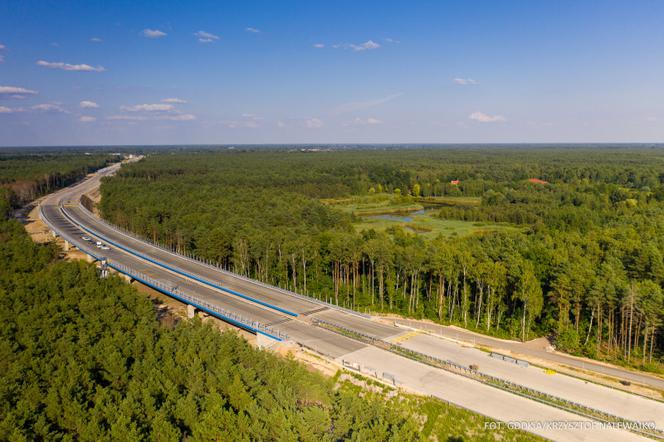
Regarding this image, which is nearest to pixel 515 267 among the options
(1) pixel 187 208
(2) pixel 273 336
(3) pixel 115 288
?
(2) pixel 273 336

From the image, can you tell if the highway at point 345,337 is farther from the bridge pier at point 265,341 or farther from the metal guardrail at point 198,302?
the bridge pier at point 265,341

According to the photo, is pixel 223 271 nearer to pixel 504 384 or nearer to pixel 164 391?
pixel 164 391

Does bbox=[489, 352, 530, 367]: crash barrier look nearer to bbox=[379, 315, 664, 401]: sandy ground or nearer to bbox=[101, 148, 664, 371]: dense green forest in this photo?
bbox=[379, 315, 664, 401]: sandy ground

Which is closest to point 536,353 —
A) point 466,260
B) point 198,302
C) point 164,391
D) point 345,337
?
point 466,260

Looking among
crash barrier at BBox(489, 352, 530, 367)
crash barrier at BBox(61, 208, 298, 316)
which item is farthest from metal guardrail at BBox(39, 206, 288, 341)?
crash barrier at BBox(489, 352, 530, 367)

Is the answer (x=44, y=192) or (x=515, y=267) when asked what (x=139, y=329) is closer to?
(x=515, y=267)

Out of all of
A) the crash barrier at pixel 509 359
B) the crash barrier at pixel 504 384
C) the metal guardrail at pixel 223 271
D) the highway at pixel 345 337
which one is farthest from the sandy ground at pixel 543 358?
the metal guardrail at pixel 223 271

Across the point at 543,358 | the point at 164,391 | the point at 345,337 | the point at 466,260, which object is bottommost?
the point at 543,358
